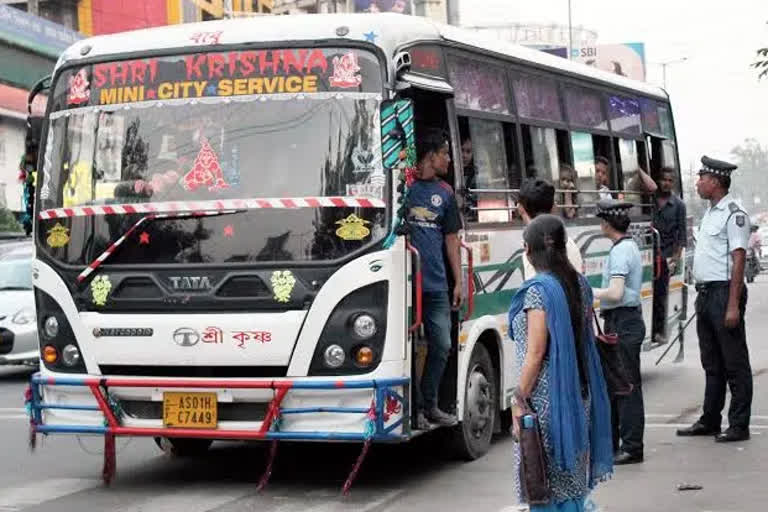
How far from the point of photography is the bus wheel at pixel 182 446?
10750 mm

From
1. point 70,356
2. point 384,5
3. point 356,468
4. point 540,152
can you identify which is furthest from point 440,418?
point 384,5

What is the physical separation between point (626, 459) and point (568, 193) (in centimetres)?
315

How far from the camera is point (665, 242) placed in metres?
15.3

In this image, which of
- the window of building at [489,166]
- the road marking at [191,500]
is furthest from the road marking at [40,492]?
the window of building at [489,166]

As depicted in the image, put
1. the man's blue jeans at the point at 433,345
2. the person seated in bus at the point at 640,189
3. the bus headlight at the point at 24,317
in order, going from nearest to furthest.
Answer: the man's blue jeans at the point at 433,345 < the person seated in bus at the point at 640,189 < the bus headlight at the point at 24,317

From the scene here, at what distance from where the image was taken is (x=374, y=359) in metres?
8.67

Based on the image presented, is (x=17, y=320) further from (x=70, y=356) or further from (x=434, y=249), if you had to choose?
(x=434, y=249)

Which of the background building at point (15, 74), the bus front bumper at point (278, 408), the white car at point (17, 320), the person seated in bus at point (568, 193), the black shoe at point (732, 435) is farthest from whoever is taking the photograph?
the background building at point (15, 74)

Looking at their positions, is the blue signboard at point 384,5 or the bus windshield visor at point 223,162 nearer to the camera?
the bus windshield visor at point 223,162

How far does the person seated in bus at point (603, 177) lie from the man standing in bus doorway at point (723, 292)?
259cm

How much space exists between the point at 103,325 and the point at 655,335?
7621 mm

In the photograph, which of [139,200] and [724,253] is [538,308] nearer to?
[139,200]

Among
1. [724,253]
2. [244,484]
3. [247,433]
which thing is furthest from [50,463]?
[724,253]

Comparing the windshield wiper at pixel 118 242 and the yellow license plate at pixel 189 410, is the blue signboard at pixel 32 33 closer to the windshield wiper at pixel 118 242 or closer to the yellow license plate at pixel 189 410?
the windshield wiper at pixel 118 242
